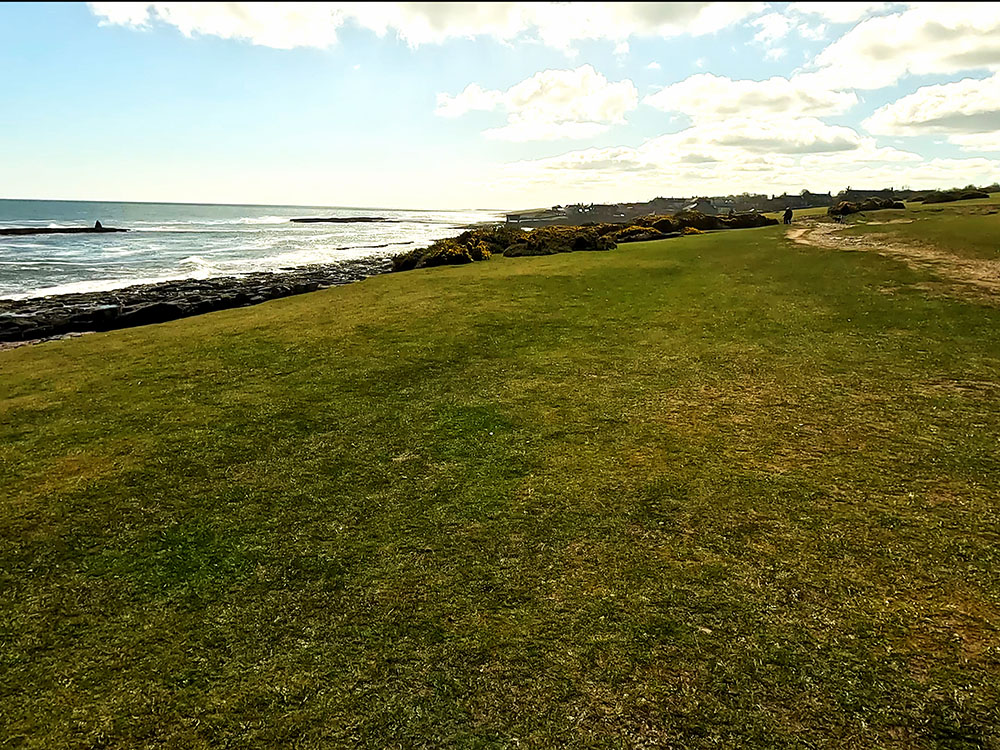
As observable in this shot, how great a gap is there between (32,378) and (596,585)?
13.4 meters

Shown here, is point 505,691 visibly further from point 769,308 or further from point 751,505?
point 769,308

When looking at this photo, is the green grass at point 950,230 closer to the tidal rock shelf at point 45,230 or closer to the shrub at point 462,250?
the shrub at point 462,250

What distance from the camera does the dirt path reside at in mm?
16484

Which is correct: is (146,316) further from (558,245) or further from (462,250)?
(558,245)

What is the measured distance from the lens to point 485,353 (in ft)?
44.2

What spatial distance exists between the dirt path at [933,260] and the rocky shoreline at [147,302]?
2518cm

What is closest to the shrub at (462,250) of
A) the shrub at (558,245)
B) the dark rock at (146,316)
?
the shrub at (558,245)

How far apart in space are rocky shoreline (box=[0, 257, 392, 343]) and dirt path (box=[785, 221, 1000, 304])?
2518cm

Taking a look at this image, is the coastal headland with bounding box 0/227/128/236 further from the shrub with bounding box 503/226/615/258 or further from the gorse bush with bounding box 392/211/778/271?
the shrub with bounding box 503/226/615/258

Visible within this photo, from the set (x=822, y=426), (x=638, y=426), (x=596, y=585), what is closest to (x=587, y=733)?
(x=596, y=585)

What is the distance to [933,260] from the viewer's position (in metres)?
20.4

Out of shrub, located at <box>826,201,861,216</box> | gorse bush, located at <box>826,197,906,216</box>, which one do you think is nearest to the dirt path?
shrub, located at <box>826,201,861,216</box>

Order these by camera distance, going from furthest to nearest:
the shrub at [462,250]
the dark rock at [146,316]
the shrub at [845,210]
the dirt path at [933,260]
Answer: the shrub at [845,210]
the shrub at [462,250]
the dark rock at [146,316]
the dirt path at [933,260]

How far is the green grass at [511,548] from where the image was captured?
4.48m
